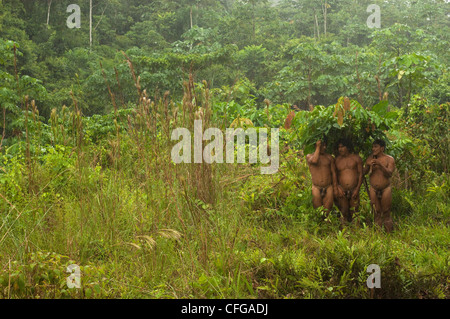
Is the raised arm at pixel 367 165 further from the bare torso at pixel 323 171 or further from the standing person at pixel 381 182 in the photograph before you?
the bare torso at pixel 323 171

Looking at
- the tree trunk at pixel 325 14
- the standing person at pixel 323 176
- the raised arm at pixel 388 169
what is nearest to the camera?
the raised arm at pixel 388 169

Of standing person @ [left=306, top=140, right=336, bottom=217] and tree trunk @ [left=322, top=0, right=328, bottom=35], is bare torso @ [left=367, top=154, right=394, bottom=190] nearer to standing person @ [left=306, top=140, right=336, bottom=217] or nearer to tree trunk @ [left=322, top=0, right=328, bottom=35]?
standing person @ [left=306, top=140, right=336, bottom=217]

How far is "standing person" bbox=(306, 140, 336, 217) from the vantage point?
2783mm

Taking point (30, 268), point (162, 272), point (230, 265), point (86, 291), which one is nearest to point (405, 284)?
point (230, 265)

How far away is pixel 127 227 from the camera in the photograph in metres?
2.43

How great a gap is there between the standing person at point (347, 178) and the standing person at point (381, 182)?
87mm

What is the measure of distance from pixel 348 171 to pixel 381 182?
0.22 m

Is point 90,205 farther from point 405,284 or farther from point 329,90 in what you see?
point 329,90

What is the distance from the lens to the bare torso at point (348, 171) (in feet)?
9.06

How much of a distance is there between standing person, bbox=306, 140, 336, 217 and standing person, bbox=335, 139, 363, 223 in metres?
0.05

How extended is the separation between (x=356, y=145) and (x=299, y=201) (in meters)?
0.58

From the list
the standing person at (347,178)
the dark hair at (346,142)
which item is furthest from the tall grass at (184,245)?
the dark hair at (346,142)

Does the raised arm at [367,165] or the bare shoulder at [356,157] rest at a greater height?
the bare shoulder at [356,157]

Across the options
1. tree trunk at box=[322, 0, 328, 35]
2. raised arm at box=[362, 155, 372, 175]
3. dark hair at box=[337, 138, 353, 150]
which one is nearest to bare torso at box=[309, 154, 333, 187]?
dark hair at box=[337, 138, 353, 150]
